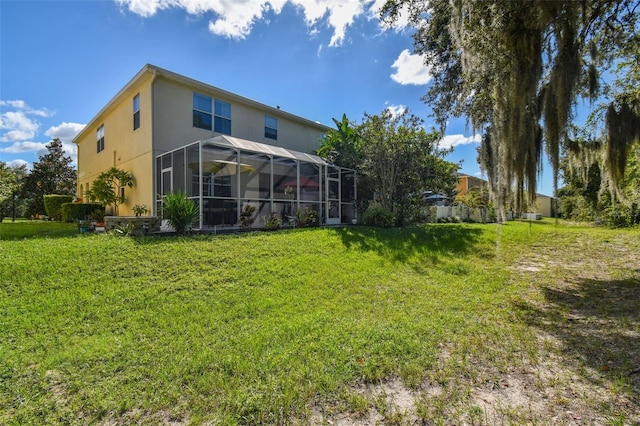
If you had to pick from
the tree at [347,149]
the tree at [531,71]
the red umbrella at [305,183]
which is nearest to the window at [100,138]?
the red umbrella at [305,183]

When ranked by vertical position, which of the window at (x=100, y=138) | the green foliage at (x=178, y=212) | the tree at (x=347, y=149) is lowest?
the green foliage at (x=178, y=212)

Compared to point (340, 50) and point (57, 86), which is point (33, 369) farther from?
point (340, 50)

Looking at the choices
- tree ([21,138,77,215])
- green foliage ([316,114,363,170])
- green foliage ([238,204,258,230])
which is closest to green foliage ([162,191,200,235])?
green foliage ([238,204,258,230])

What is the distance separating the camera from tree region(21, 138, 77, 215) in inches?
1000

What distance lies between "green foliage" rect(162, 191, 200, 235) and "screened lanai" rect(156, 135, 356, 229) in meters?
1.01

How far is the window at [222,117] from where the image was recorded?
1180 cm

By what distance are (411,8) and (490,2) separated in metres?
3.25

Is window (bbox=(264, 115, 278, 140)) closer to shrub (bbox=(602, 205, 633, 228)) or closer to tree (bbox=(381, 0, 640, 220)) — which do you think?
tree (bbox=(381, 0, 640, 220))

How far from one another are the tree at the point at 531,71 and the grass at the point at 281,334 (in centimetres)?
207

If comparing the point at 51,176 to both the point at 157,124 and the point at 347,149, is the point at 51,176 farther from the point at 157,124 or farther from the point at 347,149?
the point at 347,149

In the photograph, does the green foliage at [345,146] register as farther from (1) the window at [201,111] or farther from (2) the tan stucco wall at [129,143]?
(2) the tan stucco wall at [129,143]

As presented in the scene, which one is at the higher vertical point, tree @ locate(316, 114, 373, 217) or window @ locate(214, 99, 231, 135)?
window @ locate(214, 99, 231, 135)

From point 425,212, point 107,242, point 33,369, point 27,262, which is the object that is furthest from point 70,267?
point 425,212

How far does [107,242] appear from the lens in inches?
230
